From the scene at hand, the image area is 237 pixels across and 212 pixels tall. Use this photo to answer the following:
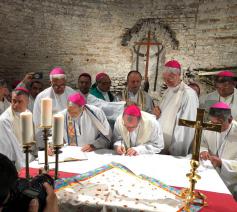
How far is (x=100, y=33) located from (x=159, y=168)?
718 cm

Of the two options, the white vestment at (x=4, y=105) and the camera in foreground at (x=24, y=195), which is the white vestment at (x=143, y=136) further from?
the white vestment at (x=4, y=105)

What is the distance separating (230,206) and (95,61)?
25.5 ft

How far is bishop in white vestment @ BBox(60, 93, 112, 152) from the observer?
11.6ft

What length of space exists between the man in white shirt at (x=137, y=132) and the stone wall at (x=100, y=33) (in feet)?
18.5

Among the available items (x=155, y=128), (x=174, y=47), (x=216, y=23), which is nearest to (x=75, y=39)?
(x=174, y=47)

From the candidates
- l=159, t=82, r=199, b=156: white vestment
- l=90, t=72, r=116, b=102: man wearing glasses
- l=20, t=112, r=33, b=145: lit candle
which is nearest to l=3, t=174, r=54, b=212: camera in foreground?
l=20, t=112, r=33, b=145: lit candle

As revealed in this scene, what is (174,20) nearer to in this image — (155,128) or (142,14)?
(142,14)

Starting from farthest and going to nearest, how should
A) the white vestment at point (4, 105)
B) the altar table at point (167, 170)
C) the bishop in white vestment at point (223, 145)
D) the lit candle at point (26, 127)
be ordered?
the white vestment at point (4, 105) → the bishop in white vestment at point (223, 145) → the altar table at point (167, 170) → the lit candle at point (26, 127)

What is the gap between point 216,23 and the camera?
781 cm

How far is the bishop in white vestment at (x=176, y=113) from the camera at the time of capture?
3811 millimetres

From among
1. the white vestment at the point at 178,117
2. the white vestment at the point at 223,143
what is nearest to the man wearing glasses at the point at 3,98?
the white vestment at the point at 178,117

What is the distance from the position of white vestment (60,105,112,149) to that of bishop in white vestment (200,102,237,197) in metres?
1.36

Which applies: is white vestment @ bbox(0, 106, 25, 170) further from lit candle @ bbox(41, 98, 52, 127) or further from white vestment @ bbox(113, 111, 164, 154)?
lit candle @ bbox(41, 98, 52, 127)

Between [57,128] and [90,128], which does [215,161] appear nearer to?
[90,128]
